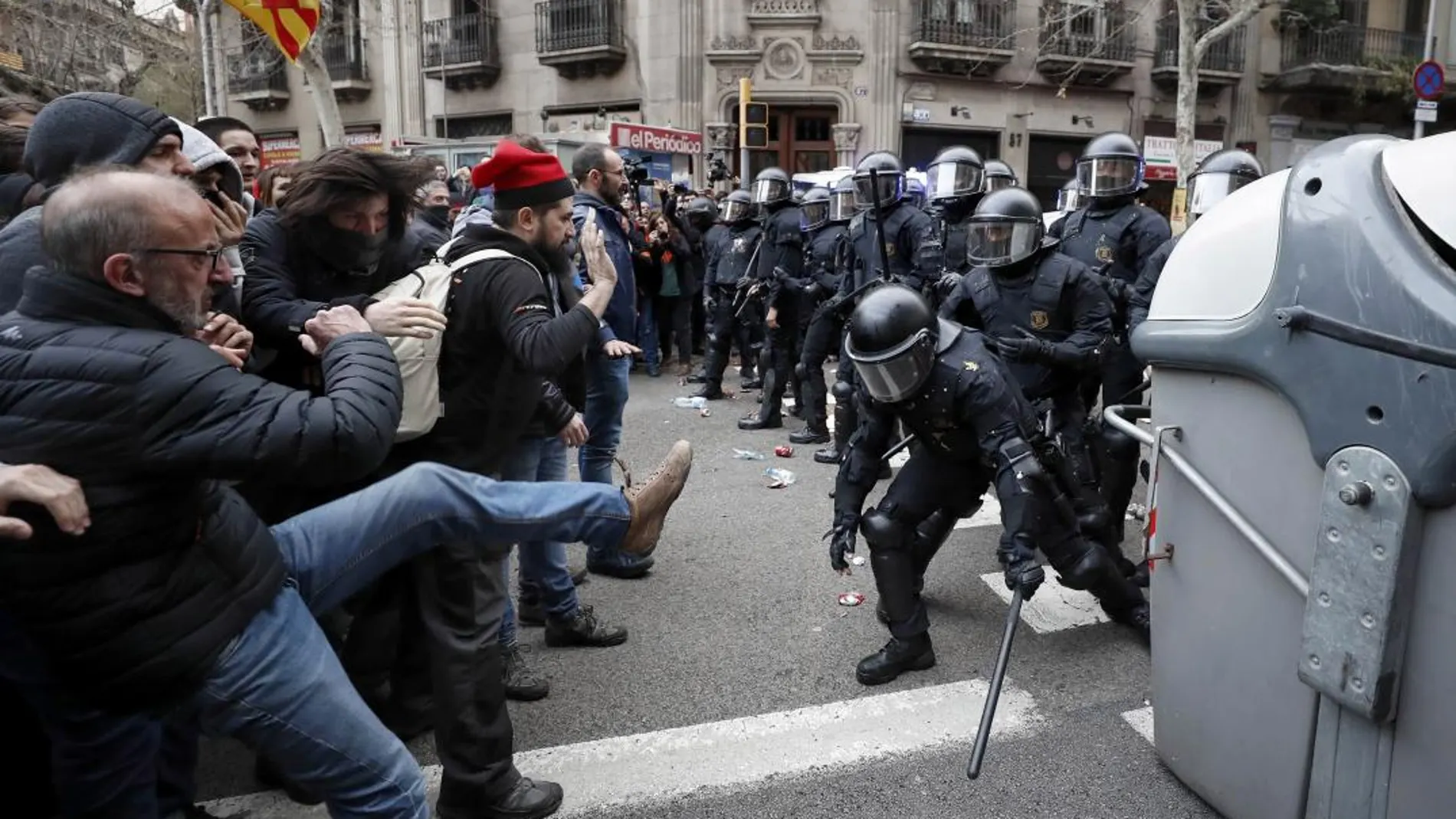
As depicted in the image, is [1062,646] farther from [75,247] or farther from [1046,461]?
[75,247]

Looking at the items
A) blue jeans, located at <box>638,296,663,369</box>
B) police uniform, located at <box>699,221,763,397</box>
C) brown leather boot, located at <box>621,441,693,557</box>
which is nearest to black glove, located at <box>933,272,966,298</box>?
brown leather boot, located at <box>621,441,693,557</box>

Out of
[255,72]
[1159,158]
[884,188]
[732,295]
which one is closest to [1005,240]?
[884,188]

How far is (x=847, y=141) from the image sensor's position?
20.8 meters

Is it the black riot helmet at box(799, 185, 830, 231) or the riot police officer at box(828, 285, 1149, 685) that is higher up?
the black riot helmet at box(799, 185, 830, 231)

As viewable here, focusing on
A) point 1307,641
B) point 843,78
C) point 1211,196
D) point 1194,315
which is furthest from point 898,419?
A: point 843,78

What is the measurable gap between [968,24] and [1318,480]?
21.6 meters

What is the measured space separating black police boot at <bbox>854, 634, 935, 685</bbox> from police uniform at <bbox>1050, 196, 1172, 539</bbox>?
1579mm

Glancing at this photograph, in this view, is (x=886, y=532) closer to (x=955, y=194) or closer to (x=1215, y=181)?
(x=1215, y=181)

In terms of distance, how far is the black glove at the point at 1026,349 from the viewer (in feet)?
14.1

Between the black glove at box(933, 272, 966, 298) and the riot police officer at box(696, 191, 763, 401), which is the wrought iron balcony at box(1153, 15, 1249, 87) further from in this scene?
the black glove at box(933, 272, 966, 298)

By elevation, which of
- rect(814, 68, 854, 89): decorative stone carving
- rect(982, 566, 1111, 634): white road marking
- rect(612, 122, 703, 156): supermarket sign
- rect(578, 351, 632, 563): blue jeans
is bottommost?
rect(982, 566, 1111, 634): white road marking

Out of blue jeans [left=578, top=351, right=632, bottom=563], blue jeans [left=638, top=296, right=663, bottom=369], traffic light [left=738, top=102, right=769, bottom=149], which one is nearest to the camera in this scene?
blue jeans [left=578, top=351, right=632, bottom=563]

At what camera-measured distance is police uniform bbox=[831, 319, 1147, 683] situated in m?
3.40

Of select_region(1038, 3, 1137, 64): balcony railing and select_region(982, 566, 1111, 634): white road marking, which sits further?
select_region(1038, 3, 1137, 64): balcony railing
